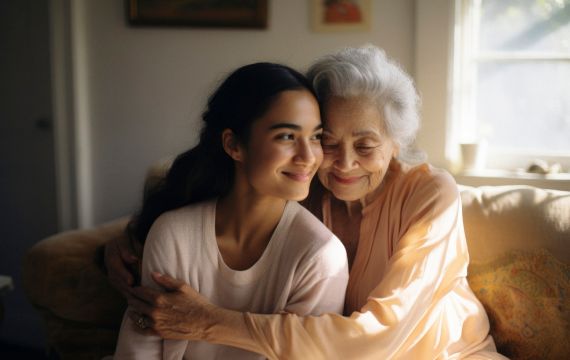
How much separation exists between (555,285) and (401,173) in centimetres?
55

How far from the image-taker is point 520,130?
264 cm

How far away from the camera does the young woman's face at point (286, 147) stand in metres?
1.41

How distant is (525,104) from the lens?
8.57ft

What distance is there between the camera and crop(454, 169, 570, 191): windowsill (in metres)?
2.41

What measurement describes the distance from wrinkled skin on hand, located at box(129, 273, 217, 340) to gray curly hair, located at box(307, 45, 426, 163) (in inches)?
24.0

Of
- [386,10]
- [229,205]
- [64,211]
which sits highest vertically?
[386,10]

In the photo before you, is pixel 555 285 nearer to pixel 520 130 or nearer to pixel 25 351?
pixel 520 130

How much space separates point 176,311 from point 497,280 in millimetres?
986

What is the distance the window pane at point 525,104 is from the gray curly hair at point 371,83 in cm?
110

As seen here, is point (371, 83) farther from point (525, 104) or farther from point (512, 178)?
point (525, 104)

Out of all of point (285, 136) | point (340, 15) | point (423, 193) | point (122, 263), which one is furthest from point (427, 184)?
point (340, 15)

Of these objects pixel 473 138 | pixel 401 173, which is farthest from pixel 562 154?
pixel 401 173

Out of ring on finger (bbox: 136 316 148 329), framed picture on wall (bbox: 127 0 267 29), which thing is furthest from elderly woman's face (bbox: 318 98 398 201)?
framed picture on wall (bbox: 127 0 267 29)

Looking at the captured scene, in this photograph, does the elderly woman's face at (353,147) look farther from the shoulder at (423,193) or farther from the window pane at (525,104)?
the window pane at (525,104)
